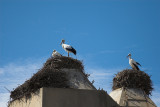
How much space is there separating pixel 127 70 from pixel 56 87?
21.6ft

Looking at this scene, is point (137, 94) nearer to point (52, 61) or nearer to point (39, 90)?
point (52, 61)

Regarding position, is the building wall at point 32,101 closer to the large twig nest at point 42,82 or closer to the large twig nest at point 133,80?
the large twig nest at point 42,82

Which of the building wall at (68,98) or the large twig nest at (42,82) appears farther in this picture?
the large twig nest at (42,82)

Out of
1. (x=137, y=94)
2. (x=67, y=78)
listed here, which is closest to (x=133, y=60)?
(x=137, y=94)

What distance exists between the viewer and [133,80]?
16031 millimetres

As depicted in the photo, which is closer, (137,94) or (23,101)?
(23,101)

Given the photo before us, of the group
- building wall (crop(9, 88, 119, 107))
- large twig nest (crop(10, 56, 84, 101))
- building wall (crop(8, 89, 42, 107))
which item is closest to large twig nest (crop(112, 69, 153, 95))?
building wall (crop(9, 88, 119, 107))

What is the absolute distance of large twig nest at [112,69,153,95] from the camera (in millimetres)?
16000

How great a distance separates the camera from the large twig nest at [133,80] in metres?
16.0

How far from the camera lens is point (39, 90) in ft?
35.9

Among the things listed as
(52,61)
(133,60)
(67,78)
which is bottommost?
(67,78)

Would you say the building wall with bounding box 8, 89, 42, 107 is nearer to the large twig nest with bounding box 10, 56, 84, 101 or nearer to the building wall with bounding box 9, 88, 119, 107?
the building wall with bounding box 9, 88, 119, 107

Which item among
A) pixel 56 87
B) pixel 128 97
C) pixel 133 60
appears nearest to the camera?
pixel 56 87

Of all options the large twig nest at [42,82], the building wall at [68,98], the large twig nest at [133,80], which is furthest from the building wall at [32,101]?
the large twig nest at [133,80]
